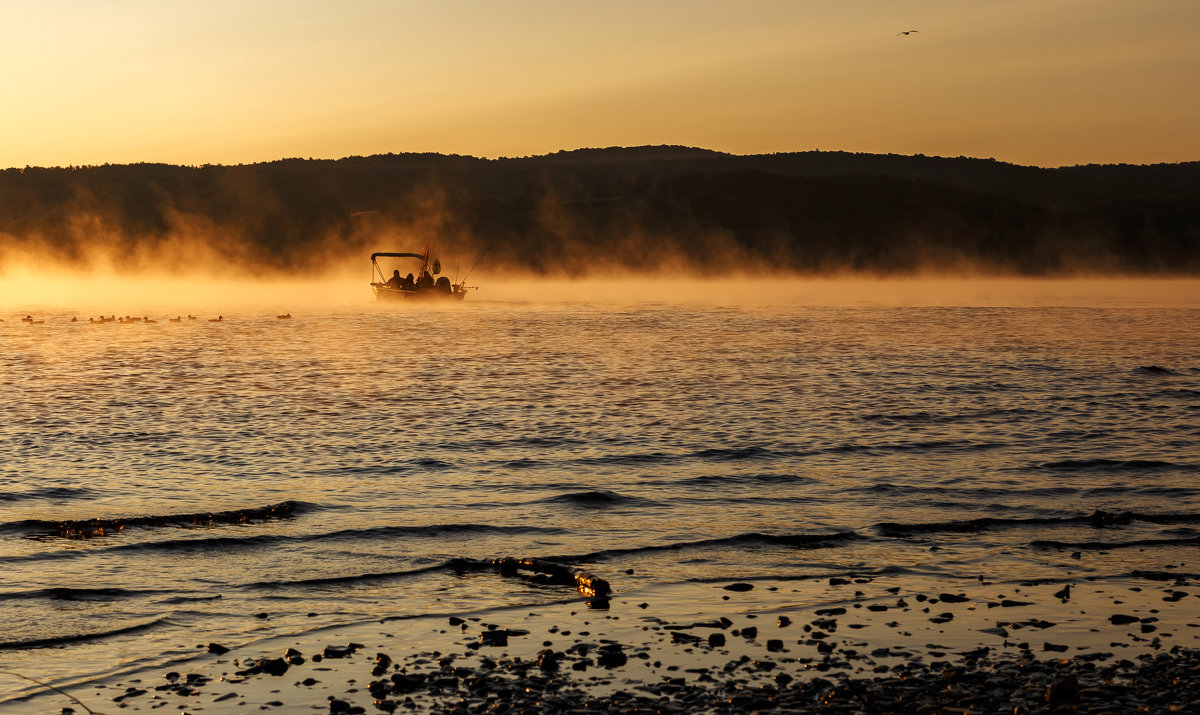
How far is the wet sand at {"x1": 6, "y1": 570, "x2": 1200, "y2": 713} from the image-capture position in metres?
9.77

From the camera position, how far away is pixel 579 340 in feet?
200

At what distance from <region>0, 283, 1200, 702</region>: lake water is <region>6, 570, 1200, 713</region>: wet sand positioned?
0.85 metres

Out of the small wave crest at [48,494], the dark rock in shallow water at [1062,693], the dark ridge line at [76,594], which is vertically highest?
the dark rock in shallow water at [1062,693]

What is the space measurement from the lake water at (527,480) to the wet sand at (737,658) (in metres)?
0.85

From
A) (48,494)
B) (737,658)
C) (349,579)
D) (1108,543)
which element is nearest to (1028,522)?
(1108,543)

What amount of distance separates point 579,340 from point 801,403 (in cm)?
2869

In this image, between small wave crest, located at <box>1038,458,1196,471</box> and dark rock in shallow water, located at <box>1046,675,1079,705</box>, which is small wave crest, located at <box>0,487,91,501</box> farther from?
small wave crest, located at <box>1038,458,1196,471</box>

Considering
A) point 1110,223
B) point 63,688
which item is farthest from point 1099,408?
point 1110,223

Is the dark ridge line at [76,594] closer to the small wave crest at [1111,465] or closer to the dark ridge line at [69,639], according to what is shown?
the dark ridge line at [69,639]

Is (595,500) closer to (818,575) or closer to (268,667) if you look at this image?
(818,575)

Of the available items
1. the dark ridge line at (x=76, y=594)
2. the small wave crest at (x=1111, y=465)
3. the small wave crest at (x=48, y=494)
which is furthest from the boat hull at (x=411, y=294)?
the dark ridge line at (x=76, y=594)

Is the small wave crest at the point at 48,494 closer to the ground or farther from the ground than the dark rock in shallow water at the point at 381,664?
closer to the ground

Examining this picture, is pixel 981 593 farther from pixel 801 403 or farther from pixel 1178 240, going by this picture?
pixel 1178 240

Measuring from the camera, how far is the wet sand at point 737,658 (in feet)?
32.0
